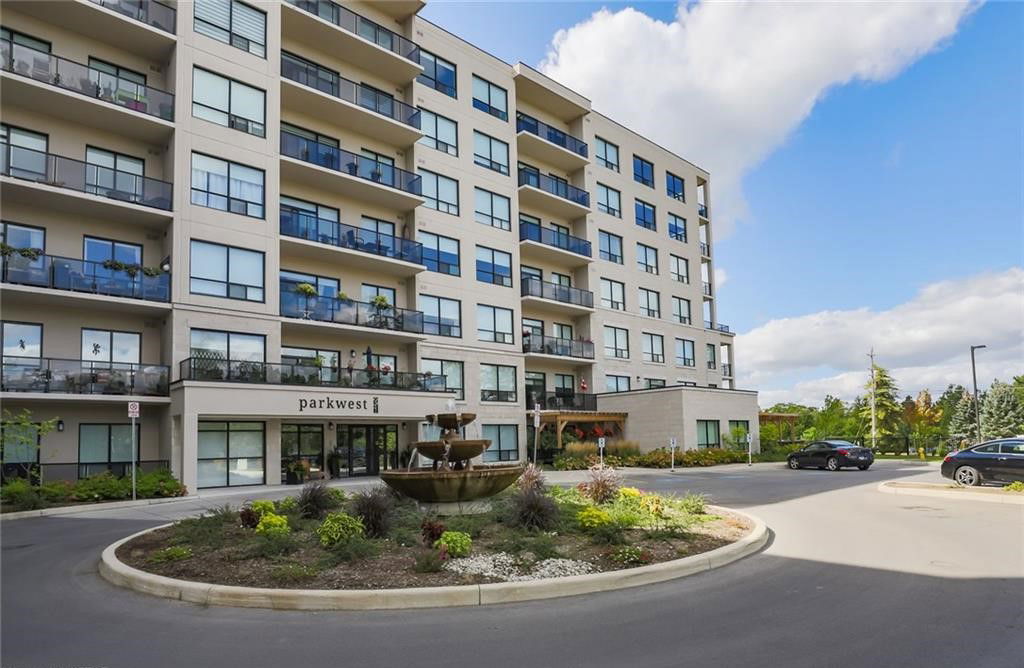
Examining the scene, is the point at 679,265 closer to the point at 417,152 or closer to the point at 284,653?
the point at 417,152

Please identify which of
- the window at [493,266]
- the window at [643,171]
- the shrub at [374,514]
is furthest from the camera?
the window at [643,171]

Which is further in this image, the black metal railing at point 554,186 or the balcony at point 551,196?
the black metal railing at point 554,186

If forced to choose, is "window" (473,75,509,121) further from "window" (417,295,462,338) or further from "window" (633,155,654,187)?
"window" (633,155,654,187)

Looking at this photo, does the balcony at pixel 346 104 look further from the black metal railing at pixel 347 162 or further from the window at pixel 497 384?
the window at pixel 497 384

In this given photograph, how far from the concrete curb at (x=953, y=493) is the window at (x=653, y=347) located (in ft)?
79.2

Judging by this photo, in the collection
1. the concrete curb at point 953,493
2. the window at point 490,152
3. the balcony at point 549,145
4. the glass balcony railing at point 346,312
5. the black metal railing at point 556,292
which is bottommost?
the concrete curb at point 953,493

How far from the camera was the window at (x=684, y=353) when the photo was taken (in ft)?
156

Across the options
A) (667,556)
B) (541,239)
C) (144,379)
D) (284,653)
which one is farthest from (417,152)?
(284,653)

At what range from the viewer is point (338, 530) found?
33.1ft

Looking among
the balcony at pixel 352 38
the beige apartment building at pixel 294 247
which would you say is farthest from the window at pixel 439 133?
the balcony at pixel 352 38

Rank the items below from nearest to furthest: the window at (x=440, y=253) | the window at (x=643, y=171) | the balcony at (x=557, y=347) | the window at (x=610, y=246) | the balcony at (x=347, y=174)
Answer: the balcony at (x=347, y=174) < the window at (x=440, y=253) < the balcony at (x=557, y=347) < the window at (x=610, y=246) < the window at (x=643, y=171)

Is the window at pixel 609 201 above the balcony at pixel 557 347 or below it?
above

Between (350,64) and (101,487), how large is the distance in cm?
2118

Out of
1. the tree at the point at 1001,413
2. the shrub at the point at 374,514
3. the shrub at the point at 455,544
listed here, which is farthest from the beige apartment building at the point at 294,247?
the tree at the point at 1001,413
